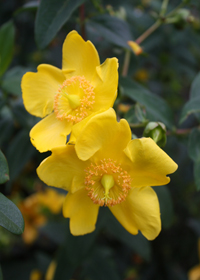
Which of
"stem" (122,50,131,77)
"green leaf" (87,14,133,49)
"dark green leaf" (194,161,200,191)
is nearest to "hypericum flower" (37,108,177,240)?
"dark green leaf" (194,161,200,191)

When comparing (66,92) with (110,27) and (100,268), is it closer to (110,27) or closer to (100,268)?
(110,27)

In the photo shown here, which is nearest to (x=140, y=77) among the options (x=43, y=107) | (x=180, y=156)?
(x=180, y=156)

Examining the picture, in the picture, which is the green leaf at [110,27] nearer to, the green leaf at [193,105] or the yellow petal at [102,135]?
the green leaf at [193,105]

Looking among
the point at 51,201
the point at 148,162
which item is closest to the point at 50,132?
Result: the point at 148,162

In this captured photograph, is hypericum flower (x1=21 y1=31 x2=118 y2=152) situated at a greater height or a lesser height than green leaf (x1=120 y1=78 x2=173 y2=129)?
greater

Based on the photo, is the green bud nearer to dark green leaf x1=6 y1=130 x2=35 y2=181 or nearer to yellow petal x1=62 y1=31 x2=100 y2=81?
yellow petal x1=62 y1=31 x2=100 y2=81

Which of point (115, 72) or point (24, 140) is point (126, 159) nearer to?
point (115, 72)

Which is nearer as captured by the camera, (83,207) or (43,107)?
(83,207)
